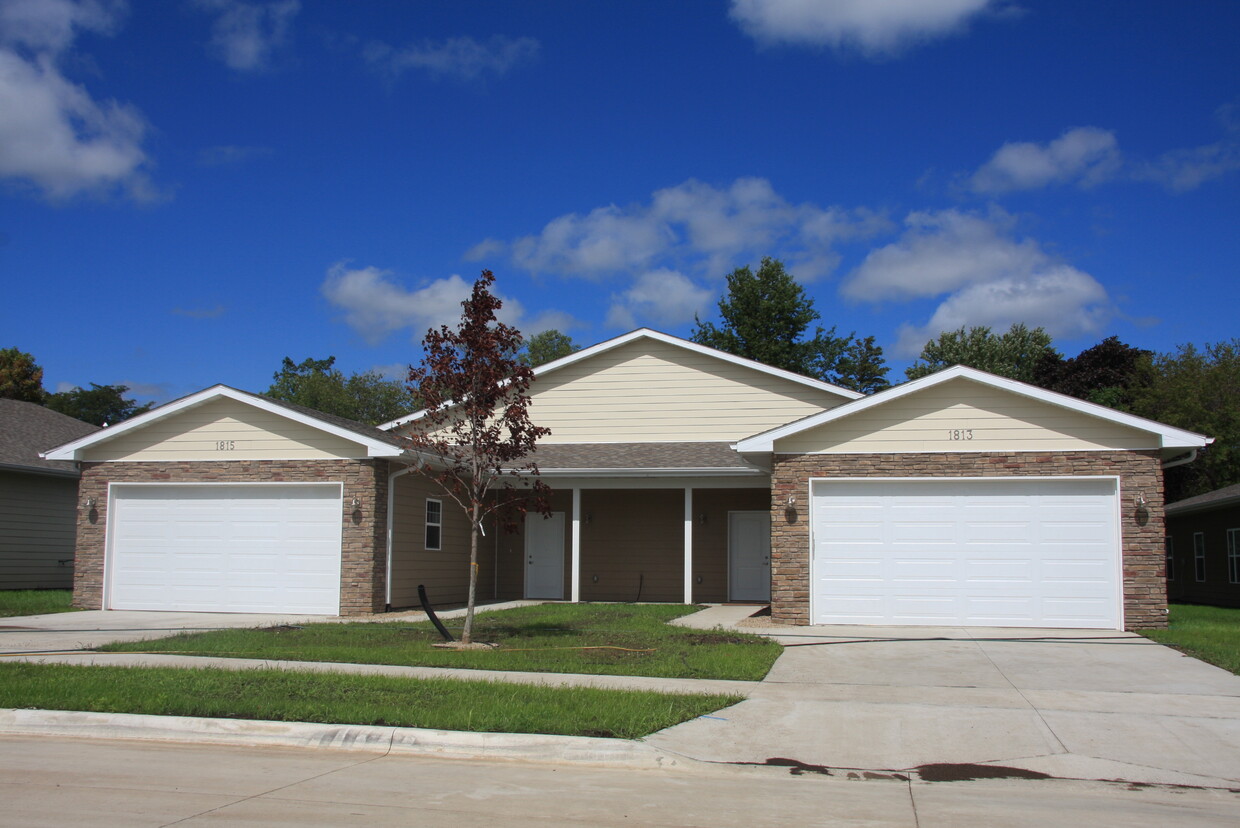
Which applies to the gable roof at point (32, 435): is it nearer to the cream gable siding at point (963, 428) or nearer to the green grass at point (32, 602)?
the green grass at point (32, 602)

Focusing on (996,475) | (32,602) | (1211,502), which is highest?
(996,475)

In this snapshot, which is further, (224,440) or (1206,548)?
(1206,548)

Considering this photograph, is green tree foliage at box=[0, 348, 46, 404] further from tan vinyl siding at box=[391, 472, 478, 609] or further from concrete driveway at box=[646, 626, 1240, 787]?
concrete driveway at box=[646, 626, 1240, 787]

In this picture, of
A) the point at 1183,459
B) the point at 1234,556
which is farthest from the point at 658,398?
the point at 1234,556

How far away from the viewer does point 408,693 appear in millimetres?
9180

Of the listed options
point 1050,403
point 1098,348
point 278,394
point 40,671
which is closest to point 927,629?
point 1050,403

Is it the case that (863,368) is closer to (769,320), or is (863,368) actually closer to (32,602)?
(769,320)

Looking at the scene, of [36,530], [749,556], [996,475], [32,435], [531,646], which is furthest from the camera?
[32,435]

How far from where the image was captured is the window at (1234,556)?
80.1 ft

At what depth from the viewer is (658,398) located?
904 inches

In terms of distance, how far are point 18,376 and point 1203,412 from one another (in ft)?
167

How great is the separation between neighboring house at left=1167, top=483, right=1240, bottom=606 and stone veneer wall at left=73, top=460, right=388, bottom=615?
18301mm

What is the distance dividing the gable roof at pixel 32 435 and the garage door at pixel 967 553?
52.0ft

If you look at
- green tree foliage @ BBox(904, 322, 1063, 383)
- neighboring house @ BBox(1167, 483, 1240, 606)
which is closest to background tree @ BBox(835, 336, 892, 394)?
green tree foliage @ BBox(904, 322, 1063, 383)
